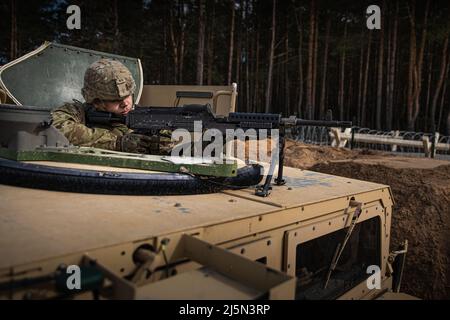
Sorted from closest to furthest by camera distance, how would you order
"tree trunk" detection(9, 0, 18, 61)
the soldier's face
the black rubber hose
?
the black rubber hose, the soldier's face, "tree trunk" detection(9, 0, 18, 61)

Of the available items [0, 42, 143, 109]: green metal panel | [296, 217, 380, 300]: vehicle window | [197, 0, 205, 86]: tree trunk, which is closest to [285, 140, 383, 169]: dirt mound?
[296, 217, 380, 300]: vehicle window

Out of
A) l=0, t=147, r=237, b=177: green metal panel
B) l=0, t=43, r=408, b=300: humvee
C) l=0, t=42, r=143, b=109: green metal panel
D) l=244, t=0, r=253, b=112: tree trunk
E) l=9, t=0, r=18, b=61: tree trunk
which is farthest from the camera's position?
l=244, t=0, r=253, b=112: tree trunk

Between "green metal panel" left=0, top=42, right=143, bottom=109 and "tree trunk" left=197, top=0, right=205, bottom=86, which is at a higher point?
"tree trunk" left=197, top=0, right=205, bottom=86

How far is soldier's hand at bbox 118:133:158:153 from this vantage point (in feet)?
10.6

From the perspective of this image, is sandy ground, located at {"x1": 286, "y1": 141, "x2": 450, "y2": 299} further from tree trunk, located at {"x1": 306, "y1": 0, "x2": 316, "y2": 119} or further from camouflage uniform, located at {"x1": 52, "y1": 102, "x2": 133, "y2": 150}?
tree trunk, located at {"x1": 306, "y1": 0, "x2": 316, "y2": 119}

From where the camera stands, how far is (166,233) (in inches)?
63.3

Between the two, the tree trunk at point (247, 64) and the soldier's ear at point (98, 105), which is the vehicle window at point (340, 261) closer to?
the soldier's ear at point (98, 105)

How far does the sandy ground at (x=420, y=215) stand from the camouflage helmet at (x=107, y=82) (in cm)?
456

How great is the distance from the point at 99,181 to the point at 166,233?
0.85 m

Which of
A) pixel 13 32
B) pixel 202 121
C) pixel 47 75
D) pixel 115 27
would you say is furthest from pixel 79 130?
pixel 13 32

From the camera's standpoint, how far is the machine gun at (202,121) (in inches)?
110

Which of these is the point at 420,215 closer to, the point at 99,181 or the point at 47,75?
the point at 99,181

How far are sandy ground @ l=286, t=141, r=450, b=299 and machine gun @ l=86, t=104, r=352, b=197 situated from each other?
3.74 metres

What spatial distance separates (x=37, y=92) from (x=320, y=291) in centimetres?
418
